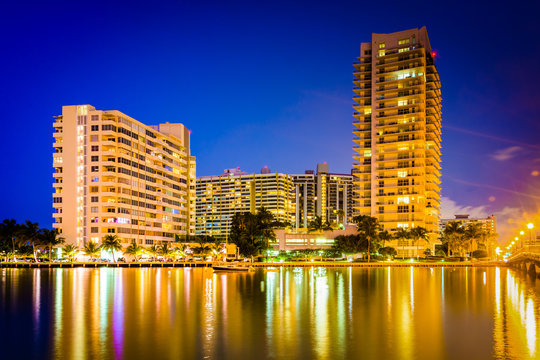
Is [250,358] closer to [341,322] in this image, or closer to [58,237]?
[341,322]

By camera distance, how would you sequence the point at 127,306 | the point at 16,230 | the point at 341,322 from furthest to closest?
the point at 16,230 < the point at 127,306 < the point at 341,322

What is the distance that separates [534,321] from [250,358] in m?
23.5

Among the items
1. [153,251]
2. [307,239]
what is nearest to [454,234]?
[307,239]

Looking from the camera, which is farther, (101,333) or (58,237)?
(58,237)

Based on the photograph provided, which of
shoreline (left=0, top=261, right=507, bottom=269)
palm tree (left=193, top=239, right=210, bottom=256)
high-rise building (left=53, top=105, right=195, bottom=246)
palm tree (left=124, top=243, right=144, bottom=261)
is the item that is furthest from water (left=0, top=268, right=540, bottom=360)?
palm tree (left=193, top=239, right=210, bottom=256)

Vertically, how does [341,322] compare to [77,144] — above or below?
below

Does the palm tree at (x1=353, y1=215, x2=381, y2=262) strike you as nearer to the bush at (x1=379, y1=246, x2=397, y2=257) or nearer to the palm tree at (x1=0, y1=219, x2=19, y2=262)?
the bush at (x1=379, y1=246, x2=397, y2=257)

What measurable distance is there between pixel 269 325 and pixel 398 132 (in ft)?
478

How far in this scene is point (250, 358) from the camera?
979 inches

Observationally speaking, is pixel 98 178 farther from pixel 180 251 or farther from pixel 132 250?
pixel 180 251

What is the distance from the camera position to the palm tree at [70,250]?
5531 inches

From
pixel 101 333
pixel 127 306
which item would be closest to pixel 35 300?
pixel 127 306

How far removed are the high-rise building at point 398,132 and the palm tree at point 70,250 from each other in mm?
93806

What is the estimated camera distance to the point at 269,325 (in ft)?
114
